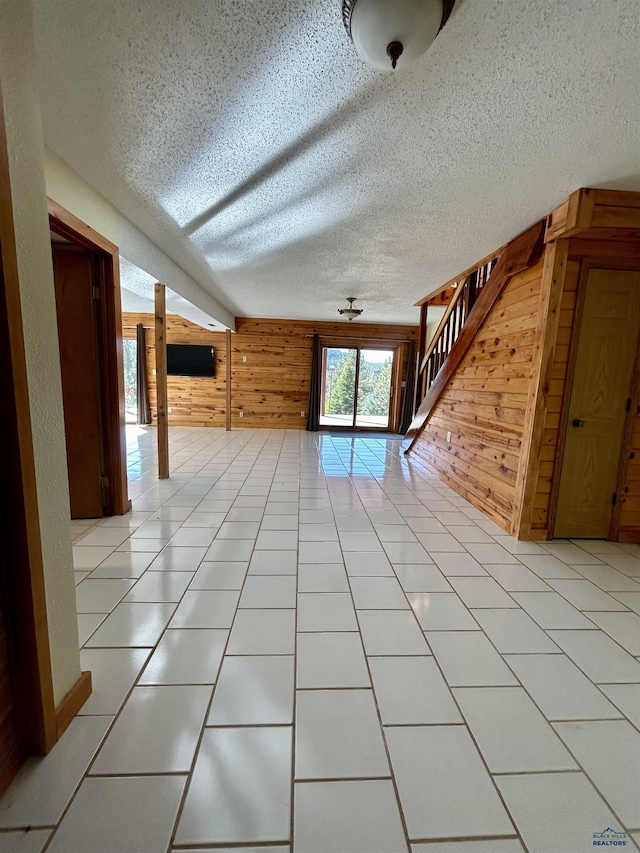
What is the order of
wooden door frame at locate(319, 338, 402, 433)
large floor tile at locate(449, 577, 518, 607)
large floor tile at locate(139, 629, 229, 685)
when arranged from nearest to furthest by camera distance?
large floor tile at locate(139, 629, 229, 685)
large floor tile at locate(449, 577, 518, 607)
wooden door frame at locate(319, 338, 402, 433)

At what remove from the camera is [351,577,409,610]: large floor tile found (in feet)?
5.85

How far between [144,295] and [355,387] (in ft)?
15.0

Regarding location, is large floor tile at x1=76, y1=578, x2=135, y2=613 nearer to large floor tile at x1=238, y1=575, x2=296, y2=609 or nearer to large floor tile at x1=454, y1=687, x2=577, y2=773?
large floor tile at x1=238, y1=575, x2=296, y2=609

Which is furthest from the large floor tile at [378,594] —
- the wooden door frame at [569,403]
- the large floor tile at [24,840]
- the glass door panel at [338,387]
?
the glass door panel at [338,387]

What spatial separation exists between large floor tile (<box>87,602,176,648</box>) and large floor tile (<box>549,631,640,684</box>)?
5.95 ft

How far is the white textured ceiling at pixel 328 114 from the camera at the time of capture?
1.12 m

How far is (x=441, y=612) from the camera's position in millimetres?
1747

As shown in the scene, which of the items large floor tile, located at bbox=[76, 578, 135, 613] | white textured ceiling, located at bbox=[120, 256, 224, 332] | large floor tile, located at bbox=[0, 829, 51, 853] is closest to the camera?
large floor tile, located at bbox=[0, 829, 51, 853]

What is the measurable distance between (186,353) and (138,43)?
6.74m

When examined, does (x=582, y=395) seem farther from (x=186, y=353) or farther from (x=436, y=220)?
(x=186, y=353)

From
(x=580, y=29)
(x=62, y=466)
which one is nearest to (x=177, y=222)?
(x=62, y=466)

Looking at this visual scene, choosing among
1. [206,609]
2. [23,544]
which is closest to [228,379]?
[206,609]

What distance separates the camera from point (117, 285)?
8.46 feet

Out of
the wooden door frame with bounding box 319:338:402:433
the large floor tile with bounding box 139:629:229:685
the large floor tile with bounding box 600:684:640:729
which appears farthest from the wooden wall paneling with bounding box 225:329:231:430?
the large floor tile with bounding box 600:684:640:729
